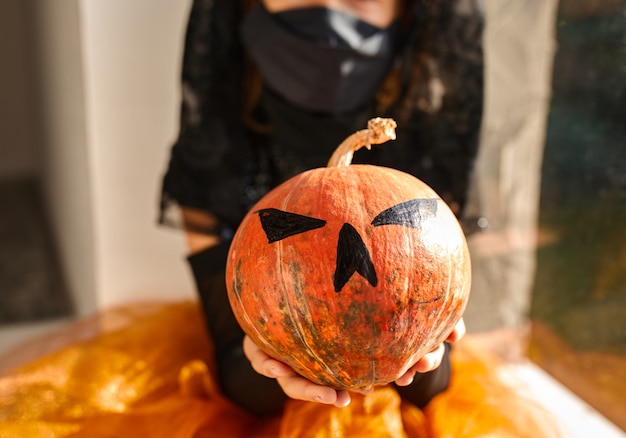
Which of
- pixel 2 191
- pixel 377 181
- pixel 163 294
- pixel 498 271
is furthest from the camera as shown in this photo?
pixel 2 191

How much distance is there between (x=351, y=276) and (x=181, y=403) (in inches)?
23.4

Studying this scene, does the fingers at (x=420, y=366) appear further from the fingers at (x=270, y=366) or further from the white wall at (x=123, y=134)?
the white wall at (x=123, y=134)

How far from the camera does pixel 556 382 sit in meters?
1.40

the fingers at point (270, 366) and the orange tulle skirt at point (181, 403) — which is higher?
the fingers at point (270, 366)

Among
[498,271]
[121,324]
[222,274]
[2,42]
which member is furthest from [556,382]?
[2,42]

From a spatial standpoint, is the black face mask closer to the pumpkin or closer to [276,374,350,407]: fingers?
the pumpkin

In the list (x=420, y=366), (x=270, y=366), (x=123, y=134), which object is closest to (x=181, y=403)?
(x=270, y=366)

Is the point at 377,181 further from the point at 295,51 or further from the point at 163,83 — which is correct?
the point at 163,83

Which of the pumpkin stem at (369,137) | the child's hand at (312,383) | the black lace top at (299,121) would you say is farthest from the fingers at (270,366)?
the black lace top at (299,121)

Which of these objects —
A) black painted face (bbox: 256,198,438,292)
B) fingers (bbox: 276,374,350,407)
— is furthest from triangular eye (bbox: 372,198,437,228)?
fingers (bbox: 276,374,350,407)

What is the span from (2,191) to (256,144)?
8.91 feet

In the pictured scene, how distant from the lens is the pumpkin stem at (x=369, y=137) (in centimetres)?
71

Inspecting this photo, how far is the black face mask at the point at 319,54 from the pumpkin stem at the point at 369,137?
389mm

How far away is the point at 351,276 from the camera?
620mm
